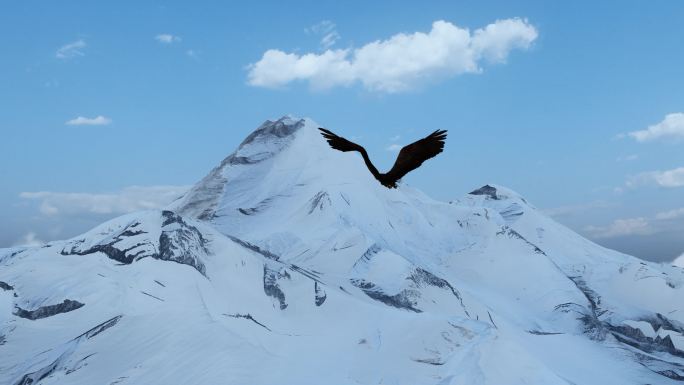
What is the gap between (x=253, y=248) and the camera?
131250 mm

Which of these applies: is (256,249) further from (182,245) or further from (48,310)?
(48,310)

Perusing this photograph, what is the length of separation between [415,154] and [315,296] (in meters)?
106

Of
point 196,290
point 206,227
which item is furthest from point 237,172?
point 196,290

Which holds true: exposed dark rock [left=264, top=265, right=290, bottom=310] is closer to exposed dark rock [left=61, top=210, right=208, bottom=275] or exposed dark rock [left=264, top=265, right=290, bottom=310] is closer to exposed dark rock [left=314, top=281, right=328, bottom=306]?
exposed dark rock [left=314, top=281, right=328, bottom=306]

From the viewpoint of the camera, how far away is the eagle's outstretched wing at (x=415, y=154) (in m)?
12.3

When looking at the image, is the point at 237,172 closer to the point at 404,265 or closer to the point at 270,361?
the point at 404,265

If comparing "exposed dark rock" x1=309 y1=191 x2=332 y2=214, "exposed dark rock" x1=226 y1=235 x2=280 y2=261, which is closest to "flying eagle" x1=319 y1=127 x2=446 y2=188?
"exposed dark rock" x1=226 y1=235 x2=280 y2=261

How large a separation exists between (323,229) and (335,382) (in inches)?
2371

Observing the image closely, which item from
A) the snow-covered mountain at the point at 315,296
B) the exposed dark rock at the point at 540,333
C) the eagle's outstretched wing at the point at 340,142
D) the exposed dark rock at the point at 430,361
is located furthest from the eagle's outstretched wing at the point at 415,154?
the exposed dark rock at the point at 540,333

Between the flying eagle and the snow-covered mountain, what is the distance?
79.7 m

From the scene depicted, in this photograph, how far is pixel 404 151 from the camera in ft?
42.4

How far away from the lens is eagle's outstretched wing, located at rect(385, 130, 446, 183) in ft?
40.4

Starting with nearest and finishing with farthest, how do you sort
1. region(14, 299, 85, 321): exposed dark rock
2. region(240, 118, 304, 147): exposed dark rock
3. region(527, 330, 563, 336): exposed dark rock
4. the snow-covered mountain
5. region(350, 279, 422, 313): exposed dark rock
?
the snow-covered mountain → region(14, 299, 85, 321): exposed dark rock → region(350, 279, 422, 313): exposed dark rock → region(527, 330, 563, 336): exposed dark rock → region(240, 118, 304, 147): exposed dark rock

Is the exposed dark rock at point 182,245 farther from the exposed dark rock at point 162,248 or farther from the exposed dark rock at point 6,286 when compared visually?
the exposed dark rock at point 6,286
